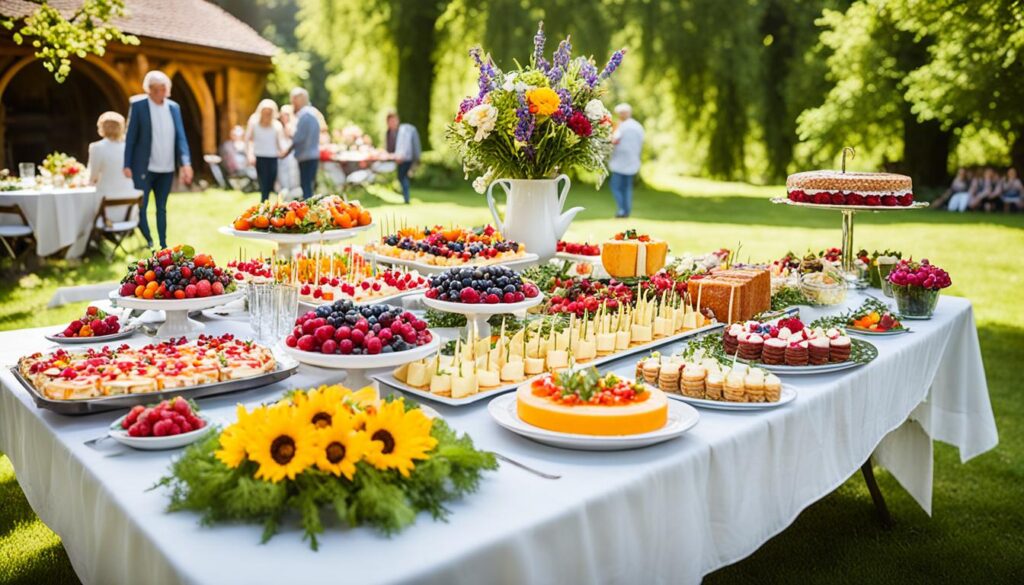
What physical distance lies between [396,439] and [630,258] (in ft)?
7.68

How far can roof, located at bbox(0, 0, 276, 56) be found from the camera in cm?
1467

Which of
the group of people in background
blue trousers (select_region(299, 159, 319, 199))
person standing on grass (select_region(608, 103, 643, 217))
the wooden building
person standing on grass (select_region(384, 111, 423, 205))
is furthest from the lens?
the group of people in background

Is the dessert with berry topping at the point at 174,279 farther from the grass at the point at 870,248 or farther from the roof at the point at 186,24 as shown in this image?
the roof at the point at 186,24

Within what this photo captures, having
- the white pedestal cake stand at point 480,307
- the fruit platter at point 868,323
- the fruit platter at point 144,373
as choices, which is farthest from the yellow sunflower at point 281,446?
the fruit platter at point 868,323

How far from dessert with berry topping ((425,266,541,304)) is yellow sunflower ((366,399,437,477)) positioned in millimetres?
1026

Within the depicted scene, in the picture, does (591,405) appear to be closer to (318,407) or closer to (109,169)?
(318,407)

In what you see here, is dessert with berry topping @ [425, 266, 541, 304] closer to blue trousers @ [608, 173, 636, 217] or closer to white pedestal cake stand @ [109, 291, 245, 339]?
white pedestal cake stand @ [109, 291, 245, 339]

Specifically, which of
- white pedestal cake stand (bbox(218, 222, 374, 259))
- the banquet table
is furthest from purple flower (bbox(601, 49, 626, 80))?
the banquet table

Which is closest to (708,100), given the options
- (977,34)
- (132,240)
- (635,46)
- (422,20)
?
(635,46)

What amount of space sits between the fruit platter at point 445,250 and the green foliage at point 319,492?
6.94 feet

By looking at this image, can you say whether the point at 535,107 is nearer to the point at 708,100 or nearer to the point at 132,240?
the point at 132,240

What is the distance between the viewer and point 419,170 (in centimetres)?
1881

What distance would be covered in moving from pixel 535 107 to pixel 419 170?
50.0 ft

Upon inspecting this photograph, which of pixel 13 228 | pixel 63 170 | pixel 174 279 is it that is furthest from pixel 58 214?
pixel 174 279
